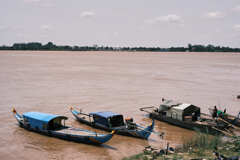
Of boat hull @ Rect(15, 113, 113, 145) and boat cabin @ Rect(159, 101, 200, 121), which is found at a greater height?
boat cabin @ Rect(159, 101, 200, 121)

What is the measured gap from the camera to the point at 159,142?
1722 centimetres

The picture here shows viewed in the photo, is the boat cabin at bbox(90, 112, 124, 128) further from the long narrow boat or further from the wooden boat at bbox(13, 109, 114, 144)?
the wooden boat at bbox(13, 109, 114, 144)

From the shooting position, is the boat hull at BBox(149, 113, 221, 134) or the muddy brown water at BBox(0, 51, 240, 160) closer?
the muddy brown water at BBox(0, 51, 240, 160)

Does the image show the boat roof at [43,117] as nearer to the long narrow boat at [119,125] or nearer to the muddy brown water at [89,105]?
the muddy brown water at [89,105]

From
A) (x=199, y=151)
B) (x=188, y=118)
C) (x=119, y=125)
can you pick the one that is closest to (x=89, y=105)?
(x=119, y=125)

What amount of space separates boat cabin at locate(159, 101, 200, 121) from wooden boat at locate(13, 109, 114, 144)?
266 inches

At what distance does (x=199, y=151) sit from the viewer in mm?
12352

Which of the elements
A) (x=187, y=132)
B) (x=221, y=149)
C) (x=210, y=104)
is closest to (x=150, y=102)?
(x=210, y=104)

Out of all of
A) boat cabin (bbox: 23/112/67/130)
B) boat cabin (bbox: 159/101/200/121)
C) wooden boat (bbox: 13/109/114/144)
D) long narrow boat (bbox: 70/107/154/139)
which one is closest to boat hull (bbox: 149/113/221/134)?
boat cabin (bbox: 159/101/200/121)

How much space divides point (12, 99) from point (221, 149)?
73.6ft

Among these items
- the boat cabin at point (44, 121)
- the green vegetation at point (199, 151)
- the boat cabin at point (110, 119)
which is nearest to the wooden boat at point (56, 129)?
the boat cabin at point (44, 121)

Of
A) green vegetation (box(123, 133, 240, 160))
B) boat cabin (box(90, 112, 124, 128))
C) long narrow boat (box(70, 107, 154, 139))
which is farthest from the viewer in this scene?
boat cabin (box(90, 112, 124, 128))

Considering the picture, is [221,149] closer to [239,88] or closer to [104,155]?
[104,155]

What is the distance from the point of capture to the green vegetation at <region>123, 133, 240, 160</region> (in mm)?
11578
